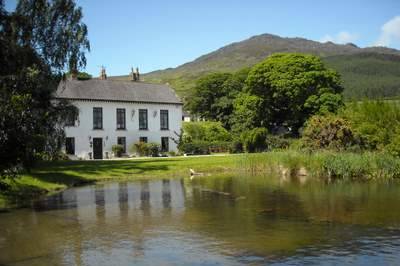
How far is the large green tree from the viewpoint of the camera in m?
18.3

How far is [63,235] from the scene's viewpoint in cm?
1414

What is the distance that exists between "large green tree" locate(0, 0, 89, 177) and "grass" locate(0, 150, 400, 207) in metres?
2.07

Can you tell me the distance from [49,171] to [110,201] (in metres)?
11.6

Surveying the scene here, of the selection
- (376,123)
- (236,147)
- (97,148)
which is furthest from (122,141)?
(376,123)

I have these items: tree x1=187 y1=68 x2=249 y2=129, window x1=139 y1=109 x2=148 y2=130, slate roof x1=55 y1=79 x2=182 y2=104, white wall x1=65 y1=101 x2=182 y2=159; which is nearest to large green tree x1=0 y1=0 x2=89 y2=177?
white wall x1=65 y1=101 x2=182 y2=159

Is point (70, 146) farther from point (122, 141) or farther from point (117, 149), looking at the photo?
point (122, 141)

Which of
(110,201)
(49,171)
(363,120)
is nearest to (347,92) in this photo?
(363,120)

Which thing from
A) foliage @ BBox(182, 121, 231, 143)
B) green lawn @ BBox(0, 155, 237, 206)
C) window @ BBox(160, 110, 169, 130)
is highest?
window @ BBox(160, 110, 169, 130)

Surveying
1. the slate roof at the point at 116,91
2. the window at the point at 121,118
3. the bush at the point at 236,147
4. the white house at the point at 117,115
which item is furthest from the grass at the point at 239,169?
the window at the point at 121,118

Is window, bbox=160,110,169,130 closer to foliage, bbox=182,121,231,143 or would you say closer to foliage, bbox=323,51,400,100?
foliage, bbox=182,121,231,143

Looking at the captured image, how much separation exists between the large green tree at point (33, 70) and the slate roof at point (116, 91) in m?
19.1

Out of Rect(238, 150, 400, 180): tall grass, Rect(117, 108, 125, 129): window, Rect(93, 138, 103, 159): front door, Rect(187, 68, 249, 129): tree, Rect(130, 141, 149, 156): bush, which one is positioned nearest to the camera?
Rect(238, 150, 400, 180): tall grass

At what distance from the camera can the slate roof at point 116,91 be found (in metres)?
50.8

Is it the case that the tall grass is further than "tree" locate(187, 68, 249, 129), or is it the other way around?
"tree" locate(187, 68, 249, 129)
